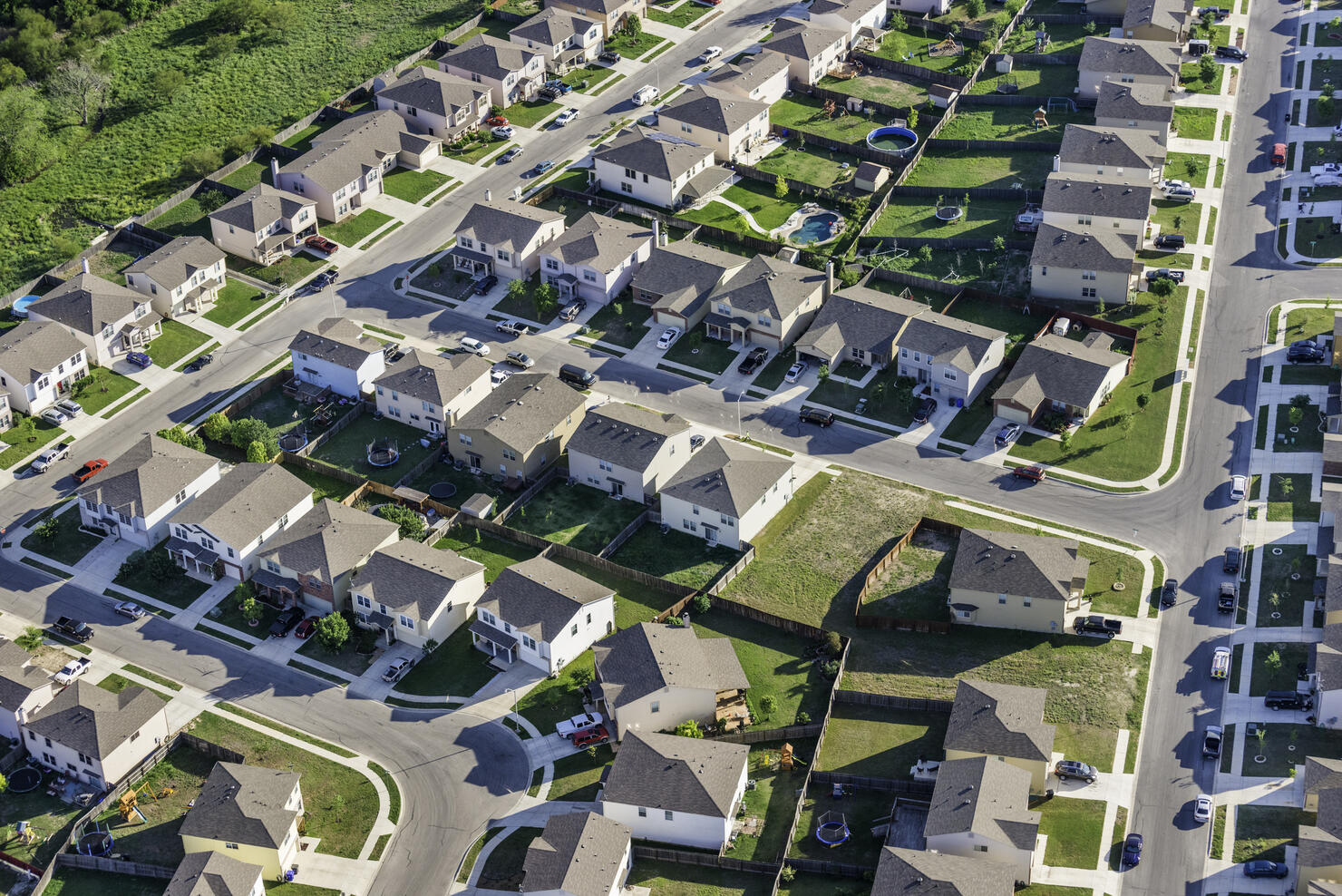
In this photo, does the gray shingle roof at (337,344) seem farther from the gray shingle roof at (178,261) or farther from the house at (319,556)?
the house at (319,556)

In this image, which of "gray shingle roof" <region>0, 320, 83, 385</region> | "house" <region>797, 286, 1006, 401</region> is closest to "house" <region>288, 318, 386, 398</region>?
"gray shingle roof" <region>0, 320, 83, 385</region>

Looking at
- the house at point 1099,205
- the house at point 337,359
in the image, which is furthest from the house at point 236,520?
the house at point 1099,205

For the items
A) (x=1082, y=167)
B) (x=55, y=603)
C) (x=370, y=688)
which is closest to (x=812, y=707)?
(x=370, y=688)

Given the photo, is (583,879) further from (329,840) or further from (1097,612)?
(1097,612)

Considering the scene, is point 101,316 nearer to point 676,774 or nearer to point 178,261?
point 178,261

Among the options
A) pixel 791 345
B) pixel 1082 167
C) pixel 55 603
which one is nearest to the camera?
pixel 55 603
